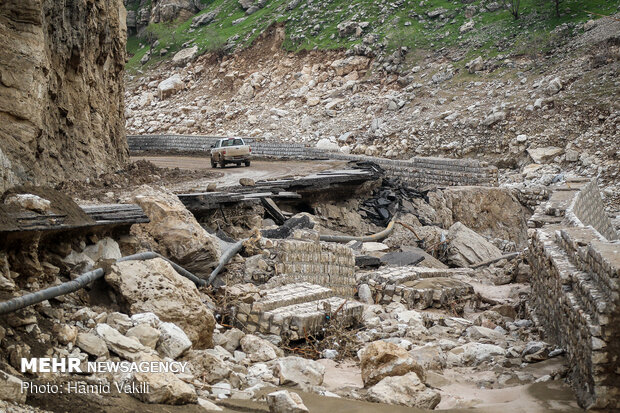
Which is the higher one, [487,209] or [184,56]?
[184,56]

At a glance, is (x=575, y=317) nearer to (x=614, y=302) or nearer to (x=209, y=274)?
(x=614, y=302)

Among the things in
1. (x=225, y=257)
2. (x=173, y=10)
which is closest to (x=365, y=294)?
(x=225, y=257)

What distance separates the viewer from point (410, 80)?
41.6 metres

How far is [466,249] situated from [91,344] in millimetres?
12827

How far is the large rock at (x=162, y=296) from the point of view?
737 cm

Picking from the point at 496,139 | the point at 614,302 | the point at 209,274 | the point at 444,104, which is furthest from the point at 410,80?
the point at 614,302

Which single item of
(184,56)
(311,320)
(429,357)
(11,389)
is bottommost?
(184,56)

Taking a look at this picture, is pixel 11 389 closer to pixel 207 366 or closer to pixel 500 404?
pixel 207 366

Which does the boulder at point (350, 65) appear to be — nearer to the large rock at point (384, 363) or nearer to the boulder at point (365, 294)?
the boulder at point (365, 294)

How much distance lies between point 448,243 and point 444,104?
806 inches

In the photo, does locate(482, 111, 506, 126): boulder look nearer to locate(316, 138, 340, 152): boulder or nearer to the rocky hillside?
the rocky hillside

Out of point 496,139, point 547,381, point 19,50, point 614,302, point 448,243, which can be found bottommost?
point 496,139

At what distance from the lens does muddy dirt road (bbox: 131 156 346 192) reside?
901 inches

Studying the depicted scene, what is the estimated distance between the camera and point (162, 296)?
24.7 feet
